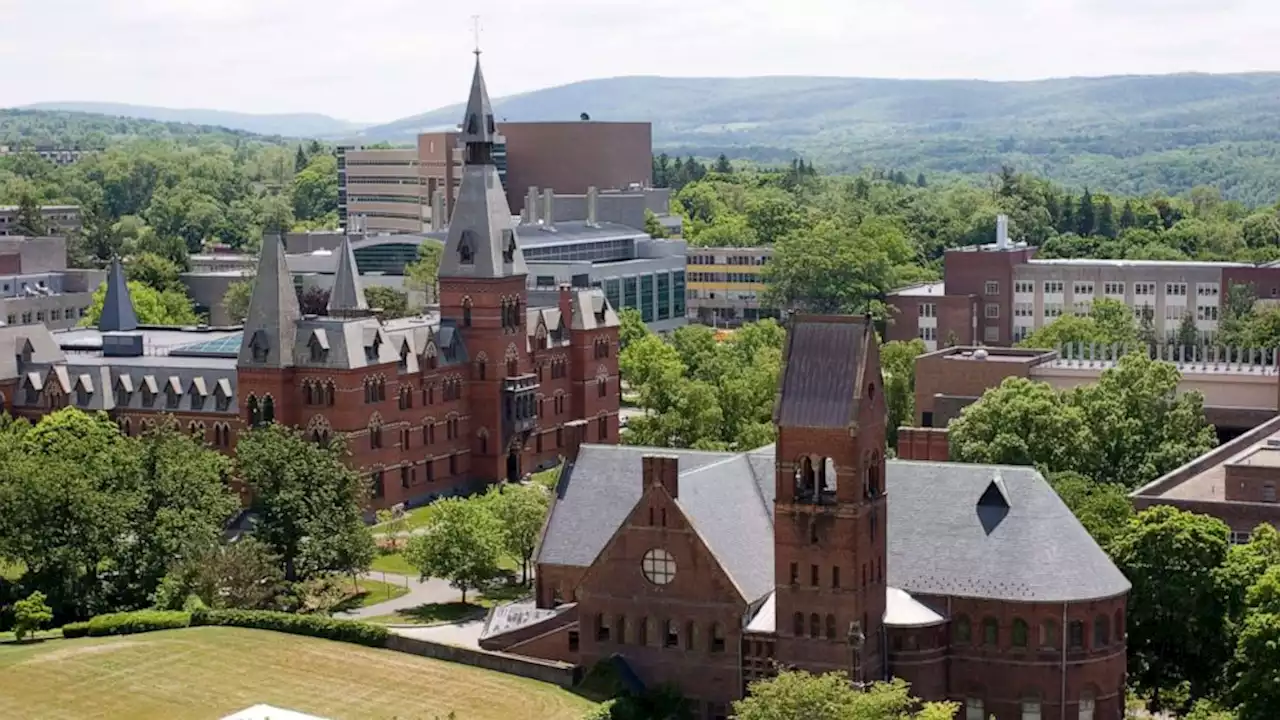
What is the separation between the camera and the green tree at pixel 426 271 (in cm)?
17500

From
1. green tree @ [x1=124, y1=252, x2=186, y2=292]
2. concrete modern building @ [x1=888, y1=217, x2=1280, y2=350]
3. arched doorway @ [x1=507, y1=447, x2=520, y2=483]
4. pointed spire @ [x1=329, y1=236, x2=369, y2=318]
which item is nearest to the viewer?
pointed spire @ [x1=329, y1=236, x2=369, y2=318]

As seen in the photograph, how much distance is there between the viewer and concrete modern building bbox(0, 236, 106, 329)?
177 meters

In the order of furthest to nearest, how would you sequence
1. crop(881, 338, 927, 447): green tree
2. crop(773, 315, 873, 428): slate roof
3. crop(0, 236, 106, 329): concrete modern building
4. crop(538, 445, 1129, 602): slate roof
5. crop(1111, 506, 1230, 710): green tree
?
crop(0, 236, 106, 329): concrete modern building, crop(881, 338, 927, 447): green tree, crop(1111, 506, 1230, 710): green tree, crop(538, 445, 1129, 602): slate roof, crop(773, 315, 873, 428): slate roof

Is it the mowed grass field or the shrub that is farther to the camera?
the shrub

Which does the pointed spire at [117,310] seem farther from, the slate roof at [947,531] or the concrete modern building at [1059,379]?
the slate roof at [947,531]

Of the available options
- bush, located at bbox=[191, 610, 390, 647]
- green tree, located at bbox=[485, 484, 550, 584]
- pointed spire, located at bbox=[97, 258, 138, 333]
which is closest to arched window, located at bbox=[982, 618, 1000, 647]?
bush, located at bbox=[191, 610, 390, 647]

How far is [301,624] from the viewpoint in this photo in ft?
274

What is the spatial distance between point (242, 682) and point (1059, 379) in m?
65.7

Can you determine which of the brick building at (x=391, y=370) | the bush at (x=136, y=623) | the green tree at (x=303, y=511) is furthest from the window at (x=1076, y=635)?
the brick building at (x=391, y=370)

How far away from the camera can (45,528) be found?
289ft

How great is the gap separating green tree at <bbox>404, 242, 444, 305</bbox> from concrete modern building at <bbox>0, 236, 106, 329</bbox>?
30154 mm

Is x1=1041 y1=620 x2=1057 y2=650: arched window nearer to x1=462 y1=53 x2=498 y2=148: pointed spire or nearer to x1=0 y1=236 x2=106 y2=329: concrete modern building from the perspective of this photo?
x1=462 y1=53 x2=498 y2=148: pointed spire

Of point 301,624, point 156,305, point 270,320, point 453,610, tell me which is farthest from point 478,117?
point 156,305

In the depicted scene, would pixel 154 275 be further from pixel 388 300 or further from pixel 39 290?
pixel 388 300
